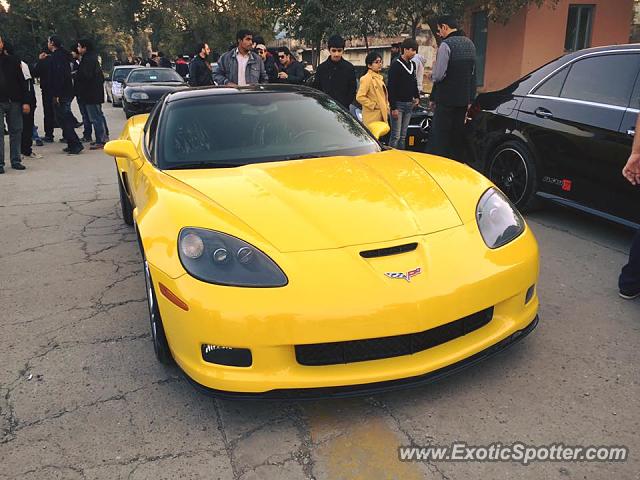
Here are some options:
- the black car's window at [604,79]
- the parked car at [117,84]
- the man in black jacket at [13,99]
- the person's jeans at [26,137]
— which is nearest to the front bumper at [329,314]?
the black car's window at [604,79]

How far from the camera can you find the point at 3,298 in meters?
3.78

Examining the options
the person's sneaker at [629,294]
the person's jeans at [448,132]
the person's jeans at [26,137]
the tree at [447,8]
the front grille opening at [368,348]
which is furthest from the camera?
the tree at [447,8]

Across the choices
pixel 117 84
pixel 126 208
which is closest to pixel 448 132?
pixel 126 208

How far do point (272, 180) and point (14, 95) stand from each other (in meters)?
6.63

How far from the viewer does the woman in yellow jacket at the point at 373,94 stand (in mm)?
6898

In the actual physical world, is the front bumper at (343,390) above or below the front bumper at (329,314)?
below

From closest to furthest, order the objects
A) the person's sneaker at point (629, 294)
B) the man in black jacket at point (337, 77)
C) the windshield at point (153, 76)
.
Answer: the person's sneaker at point (629, 294) < the man in black jacket at point (337, 77) < the windshield at point (153, 76)

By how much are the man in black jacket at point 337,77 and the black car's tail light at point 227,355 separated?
5627 mm

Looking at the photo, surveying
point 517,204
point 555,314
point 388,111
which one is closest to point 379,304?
point 555,314

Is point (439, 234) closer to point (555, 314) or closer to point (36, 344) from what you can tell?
point (555, 314)

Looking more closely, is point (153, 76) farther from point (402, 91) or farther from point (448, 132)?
point (448, 132)

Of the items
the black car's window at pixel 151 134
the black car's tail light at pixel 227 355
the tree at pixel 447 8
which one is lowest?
the black car's tail light at pixel 227 355

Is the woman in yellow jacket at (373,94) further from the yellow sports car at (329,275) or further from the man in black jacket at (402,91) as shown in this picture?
the yellow sports car at (329,275)

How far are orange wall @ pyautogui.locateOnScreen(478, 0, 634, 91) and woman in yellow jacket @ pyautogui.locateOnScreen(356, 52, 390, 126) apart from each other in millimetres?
11441
